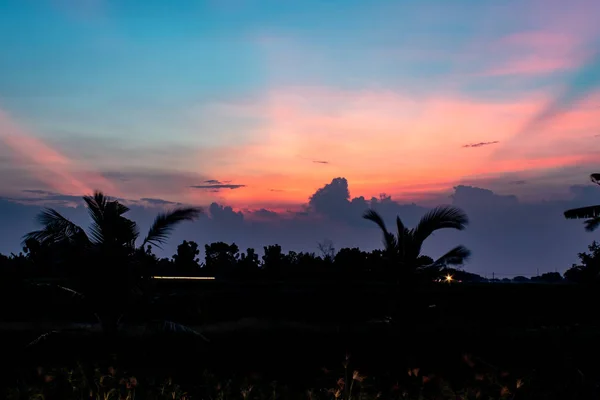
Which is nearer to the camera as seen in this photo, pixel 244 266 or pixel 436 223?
pixel 436 223

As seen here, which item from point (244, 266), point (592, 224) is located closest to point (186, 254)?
point (244, 266)

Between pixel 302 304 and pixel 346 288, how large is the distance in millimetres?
1871

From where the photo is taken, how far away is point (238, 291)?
26.8 metres

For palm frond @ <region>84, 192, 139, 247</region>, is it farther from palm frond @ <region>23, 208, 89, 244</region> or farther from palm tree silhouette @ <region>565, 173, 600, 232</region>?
palm tree silhouette @ <region>565, 173, 600, 232</region>

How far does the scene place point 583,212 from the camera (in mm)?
26844

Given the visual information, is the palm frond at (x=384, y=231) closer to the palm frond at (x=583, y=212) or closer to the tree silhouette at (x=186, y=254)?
the palm frond at (x=583, y=212)

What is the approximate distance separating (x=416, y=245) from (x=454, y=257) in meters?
1.06

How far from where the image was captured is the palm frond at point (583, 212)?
2655 cm

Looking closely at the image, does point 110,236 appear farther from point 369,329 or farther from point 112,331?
point 369,329

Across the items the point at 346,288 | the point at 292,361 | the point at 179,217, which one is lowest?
the point at 292,361

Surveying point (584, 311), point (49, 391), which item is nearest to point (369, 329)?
point (584, 311)

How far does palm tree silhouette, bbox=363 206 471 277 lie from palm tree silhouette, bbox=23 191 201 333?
5586 mm

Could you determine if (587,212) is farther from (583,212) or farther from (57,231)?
(57,231)

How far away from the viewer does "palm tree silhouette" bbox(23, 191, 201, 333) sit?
16.2 metres
